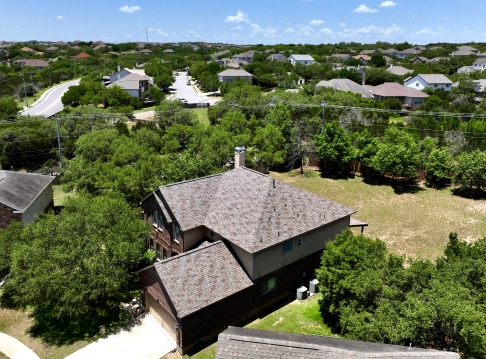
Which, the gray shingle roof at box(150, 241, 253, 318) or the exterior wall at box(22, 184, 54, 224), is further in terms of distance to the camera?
the exterior wall at box(22, 184, 54, 224)

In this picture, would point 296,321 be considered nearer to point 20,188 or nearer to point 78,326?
point 78,326

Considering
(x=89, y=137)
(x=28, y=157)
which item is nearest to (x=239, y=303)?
(x=89, y=137)

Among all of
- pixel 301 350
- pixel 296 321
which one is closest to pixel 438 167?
pixel 296 321

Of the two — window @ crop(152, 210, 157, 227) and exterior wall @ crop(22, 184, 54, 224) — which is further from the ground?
window @ crop(152, 210, 157, 227)

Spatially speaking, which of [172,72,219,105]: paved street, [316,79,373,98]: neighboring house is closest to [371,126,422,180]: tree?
[316,79,373,98]: neighboring house

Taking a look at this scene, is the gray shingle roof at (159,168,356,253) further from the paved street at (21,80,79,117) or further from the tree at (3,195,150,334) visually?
the paved street at (21,80,79,117)

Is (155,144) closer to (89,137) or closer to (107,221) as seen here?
(89,137)

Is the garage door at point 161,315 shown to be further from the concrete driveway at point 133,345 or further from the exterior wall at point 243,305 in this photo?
the exterior wall at point 243,305

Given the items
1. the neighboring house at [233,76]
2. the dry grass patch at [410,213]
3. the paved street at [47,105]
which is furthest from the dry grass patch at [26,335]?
the neighboring house at [233,76]
